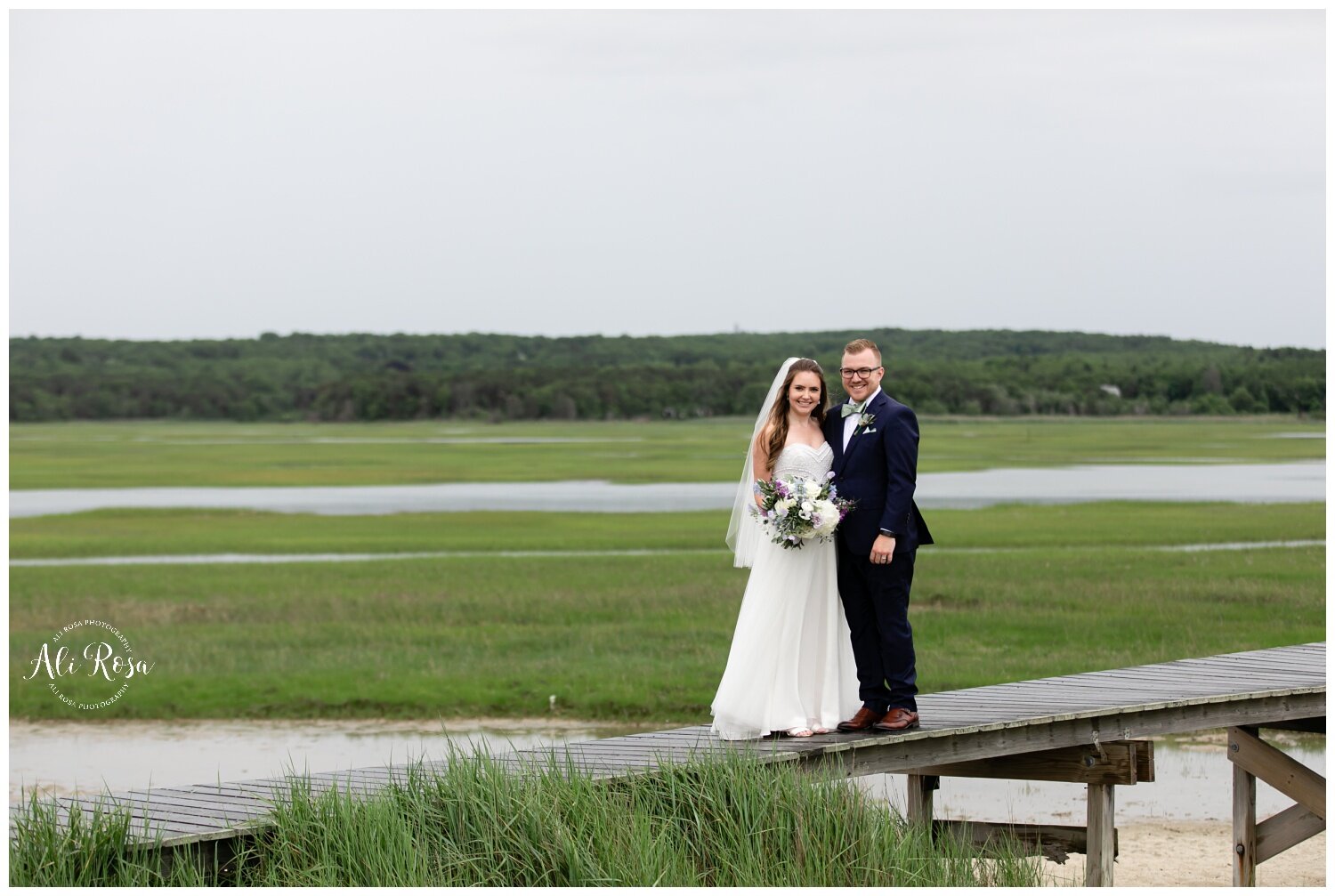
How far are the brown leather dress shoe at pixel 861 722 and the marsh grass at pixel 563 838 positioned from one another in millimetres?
680

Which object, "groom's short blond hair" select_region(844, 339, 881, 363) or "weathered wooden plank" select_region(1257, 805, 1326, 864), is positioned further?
"weathered wooden plank" select_region(1257, 805, 1326, 864)

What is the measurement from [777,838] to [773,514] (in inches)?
72.6

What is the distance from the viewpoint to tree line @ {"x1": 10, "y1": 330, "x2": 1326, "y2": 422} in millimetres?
136250

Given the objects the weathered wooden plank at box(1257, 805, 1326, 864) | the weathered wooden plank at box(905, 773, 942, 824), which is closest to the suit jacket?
the weathered wooden plank at box(905, 773, 942, 824)

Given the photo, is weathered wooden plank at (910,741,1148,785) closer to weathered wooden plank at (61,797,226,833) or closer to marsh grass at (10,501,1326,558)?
weathered wooden plank at (61,797,226,833)

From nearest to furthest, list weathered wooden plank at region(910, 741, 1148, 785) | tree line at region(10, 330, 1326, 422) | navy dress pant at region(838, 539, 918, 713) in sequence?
navy dress pant at region(838, 539, 918, 713) → weathered wooden plank at region(910, 741, 1148, 785) → tree line at region(10, 330, 1326, 422)

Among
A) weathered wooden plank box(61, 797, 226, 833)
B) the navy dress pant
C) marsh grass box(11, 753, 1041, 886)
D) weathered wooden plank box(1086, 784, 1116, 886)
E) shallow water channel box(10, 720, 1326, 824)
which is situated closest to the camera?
marsh grass box(11, 753, 1041, 886)

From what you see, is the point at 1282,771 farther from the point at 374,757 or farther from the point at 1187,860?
the point at 374,757

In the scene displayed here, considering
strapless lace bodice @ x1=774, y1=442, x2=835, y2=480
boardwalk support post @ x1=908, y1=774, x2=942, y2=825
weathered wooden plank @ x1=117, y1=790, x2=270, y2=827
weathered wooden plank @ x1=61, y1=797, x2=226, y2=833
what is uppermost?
strapless lace bodice @ x1=774, y1=442, x2=835, y2=480

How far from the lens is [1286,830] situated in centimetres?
1148

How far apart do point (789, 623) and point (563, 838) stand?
2141 mm

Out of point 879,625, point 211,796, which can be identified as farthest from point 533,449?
point 211,796

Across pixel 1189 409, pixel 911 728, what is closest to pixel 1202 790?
pixel 911 728

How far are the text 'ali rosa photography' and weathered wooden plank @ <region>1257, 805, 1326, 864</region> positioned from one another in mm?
12338
